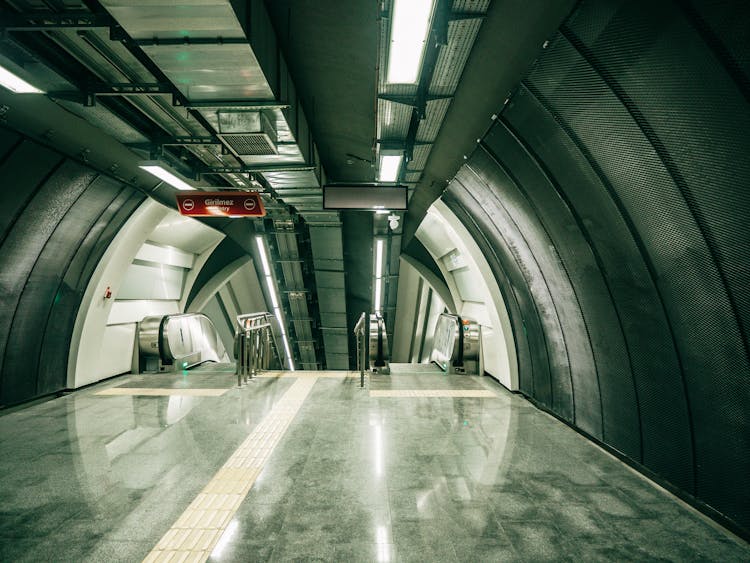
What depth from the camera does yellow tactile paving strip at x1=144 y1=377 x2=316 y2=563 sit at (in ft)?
7.05

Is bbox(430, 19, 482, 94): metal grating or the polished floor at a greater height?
bbox(430, 19, 482, 94): metal grating

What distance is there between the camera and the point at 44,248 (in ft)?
16.5

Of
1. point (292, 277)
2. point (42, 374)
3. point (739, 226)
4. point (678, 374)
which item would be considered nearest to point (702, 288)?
point (739, 226)

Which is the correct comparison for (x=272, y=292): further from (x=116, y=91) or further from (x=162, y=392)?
(x=116, y=91)

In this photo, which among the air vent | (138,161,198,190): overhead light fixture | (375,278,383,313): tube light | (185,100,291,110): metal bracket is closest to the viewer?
(185,100,291,110): metal bracket

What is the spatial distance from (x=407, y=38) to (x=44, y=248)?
17.0ft

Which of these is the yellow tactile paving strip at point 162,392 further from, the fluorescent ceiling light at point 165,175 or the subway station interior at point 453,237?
the fluorescent ceiling light at point 165,175

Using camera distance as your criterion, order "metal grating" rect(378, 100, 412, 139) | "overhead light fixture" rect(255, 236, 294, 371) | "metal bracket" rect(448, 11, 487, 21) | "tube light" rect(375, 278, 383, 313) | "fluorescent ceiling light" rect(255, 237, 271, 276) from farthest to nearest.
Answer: "tube light" rect(375, 278, 383, 313)
"overhead light fixture" rect(255, 236, 294, 371)
"fluorescent ceiling light" rect(255, 237, 271, 276)
"metal grating" rect(378, 100, 412, 139)
"metal bracket" rect(448, 11, 487, 21)

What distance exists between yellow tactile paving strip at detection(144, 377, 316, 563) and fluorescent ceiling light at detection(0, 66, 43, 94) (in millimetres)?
3764

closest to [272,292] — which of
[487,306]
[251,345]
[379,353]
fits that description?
[251,345]

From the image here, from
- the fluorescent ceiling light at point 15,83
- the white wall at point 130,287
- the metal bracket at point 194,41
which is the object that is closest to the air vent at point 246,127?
the metal bracket at point 194,41

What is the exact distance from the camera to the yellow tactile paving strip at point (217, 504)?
2.15 meters

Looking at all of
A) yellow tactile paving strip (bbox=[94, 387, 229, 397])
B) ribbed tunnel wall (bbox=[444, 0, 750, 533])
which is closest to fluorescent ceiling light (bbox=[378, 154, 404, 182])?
ribbed tunnel wall (bbox=[444, 0, 750, 533])

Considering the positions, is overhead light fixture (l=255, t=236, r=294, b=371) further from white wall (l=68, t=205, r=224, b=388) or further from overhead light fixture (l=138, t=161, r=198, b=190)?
overhead light fixture (l=138, t=161, r=198, b=190)
